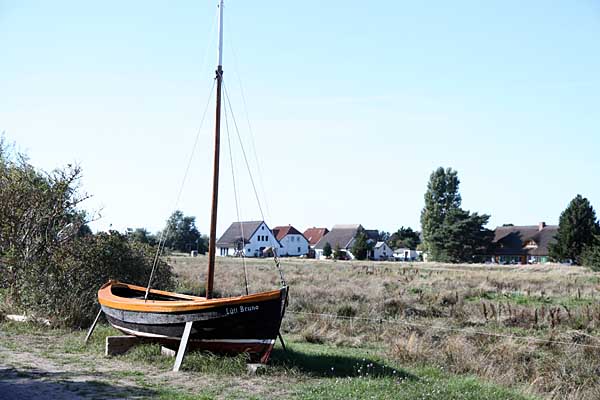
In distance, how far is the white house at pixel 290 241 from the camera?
94.2 m

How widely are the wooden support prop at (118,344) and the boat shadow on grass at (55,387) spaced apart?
197 centimetres

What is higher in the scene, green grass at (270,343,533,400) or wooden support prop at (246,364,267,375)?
wooden support prop at (246,364,267,375)

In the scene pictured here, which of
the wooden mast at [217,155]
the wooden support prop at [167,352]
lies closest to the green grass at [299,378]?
the wooden support prop at [167,352]

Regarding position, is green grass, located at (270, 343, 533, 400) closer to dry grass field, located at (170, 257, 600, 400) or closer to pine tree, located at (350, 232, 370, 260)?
dry grass field, located at (170, 257, 600, 400)

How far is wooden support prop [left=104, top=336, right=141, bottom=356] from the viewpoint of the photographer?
12.2 m

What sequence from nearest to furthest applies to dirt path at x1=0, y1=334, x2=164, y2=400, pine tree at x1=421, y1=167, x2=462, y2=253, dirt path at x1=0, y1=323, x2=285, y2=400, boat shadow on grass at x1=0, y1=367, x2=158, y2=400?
boat shadow on grass at x1=0, y1=367, x2=158, y2=400 < dirt path at x1=0, y1=334, x2=164, y2=400 < dirt path at x1=0, y1=323, x2=285, y2=400 < pine tree at x1=421, y1=167, x2=462, y2=253

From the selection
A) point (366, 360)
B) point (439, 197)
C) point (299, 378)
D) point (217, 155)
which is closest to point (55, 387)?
point (299, 378)

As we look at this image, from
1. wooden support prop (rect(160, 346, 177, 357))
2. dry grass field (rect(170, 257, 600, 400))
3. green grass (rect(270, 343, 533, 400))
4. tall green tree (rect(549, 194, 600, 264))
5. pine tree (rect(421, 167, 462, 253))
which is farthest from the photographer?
pine tree (rect(421, 167, 462, 253))

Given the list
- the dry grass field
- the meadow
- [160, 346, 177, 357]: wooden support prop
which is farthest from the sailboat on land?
the dry grass field

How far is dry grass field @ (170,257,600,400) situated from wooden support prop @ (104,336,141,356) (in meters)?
4.68

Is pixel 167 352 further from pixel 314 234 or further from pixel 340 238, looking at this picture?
pixel 314 234

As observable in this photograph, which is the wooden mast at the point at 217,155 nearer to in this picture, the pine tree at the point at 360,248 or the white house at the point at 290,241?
the pine tree at the point at 360,248

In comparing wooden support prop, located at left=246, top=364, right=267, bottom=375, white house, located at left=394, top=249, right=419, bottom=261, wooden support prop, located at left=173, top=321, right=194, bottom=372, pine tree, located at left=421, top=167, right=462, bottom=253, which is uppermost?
pine tree, located at left=421, top=167, right=462, bottom=253

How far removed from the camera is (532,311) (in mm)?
20906
